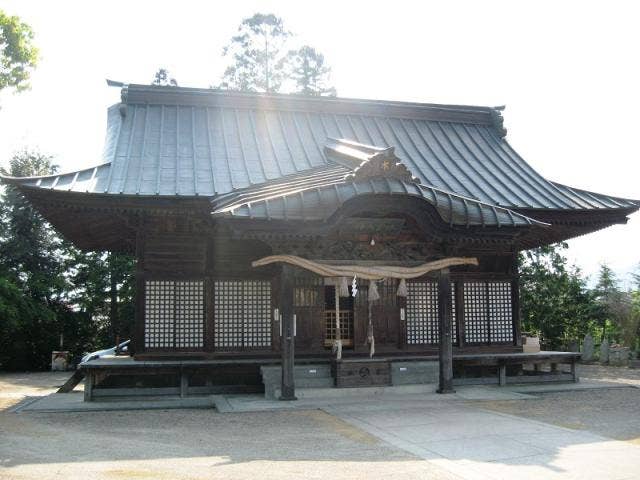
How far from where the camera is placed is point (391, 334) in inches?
564

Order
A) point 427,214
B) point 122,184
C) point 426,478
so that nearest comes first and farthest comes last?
point 426,478 → point 427,214 → point 122,184

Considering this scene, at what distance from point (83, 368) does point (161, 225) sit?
3351 millimetres

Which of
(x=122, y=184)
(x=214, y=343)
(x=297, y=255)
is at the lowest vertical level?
(x=214, y=343)

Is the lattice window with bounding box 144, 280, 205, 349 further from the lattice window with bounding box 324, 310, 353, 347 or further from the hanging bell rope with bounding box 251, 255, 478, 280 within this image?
the lattice window with bounding box 324, 310, 353, 347

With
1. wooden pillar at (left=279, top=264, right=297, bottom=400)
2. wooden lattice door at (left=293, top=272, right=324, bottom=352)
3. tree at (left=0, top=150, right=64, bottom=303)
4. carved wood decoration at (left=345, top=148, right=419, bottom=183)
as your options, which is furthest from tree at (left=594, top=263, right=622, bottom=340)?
tree at (left=0, top=150, right=64, bottom=303)

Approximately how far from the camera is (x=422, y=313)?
47.9ft

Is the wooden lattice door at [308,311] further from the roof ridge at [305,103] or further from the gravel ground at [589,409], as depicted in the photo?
the roof ridge at [305,103]

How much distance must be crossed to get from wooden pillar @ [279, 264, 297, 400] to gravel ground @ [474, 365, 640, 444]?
3564 millimetres

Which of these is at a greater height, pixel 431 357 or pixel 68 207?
pixel 68 207

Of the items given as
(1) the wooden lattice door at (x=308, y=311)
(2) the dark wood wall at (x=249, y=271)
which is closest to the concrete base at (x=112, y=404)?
(2) the dark wood wall at (x=249, y=271)

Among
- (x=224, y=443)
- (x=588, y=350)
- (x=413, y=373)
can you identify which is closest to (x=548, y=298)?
(x=588, y=350)

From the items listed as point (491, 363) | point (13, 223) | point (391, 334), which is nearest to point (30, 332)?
point (13, 223)

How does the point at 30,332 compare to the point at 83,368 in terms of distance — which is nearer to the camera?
the point at 83,368

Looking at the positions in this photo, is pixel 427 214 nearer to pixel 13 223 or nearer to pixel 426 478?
pixel 426 478
